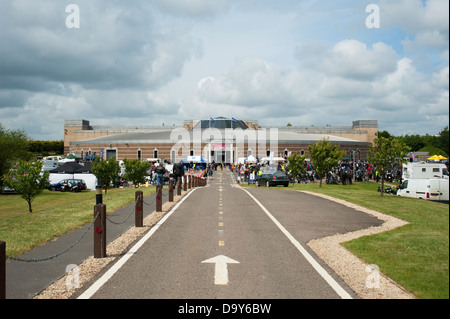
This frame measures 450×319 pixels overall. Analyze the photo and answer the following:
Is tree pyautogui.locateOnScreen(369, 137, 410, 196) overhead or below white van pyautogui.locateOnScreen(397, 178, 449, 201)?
overhead

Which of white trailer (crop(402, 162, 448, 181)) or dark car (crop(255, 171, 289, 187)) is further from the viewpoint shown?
dark car (crop(255, 171, 289, 187))

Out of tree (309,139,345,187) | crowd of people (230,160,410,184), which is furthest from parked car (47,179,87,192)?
tree (309,139,345,187)

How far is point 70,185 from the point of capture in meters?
41.7

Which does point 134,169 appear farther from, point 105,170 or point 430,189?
point 430,189

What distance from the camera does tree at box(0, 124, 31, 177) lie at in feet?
172

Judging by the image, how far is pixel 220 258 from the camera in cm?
883

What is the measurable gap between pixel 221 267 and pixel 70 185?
36.6m

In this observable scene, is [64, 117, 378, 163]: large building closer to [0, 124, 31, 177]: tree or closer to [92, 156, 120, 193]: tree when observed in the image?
[0, 124, 31, 177]: tree

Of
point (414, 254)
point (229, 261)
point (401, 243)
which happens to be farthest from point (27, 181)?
point (414, 254)

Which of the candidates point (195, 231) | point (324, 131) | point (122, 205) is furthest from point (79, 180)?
point (324, 131)

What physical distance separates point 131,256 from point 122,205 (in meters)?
10.5

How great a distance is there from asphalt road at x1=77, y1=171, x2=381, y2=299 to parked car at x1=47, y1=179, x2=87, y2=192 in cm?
2874
